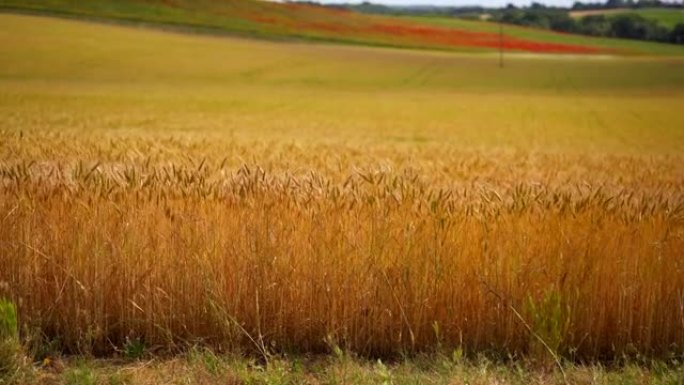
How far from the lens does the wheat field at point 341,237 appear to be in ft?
11.2

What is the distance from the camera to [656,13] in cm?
460

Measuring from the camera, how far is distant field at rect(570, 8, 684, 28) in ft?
14.7

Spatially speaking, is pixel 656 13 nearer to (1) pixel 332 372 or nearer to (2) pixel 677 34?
(2) pixel 677 34

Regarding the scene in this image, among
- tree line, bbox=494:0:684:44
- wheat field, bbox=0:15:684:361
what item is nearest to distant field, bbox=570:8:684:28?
tree line, bbox=494:0:684:44

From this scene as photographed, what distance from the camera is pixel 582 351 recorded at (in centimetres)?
344

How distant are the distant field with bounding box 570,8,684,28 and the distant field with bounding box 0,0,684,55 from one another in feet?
0.65

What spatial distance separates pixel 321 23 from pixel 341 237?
2335 millimetres

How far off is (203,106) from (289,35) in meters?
1.79

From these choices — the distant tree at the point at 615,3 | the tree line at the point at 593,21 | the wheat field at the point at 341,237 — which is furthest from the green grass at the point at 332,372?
the distant tree at the point at 615,3

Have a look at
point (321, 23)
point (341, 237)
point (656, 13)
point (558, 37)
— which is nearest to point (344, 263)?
point (341, 237)

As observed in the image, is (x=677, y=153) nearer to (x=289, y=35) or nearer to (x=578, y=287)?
(x=578, y=287)

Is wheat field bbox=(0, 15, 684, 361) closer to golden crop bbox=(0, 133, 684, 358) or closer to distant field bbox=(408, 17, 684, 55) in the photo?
golden crop bbox=(0, 133, 684, 358)

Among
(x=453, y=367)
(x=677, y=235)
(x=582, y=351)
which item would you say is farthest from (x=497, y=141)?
(x=453, y=367)

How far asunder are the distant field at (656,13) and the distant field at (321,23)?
0.20m
